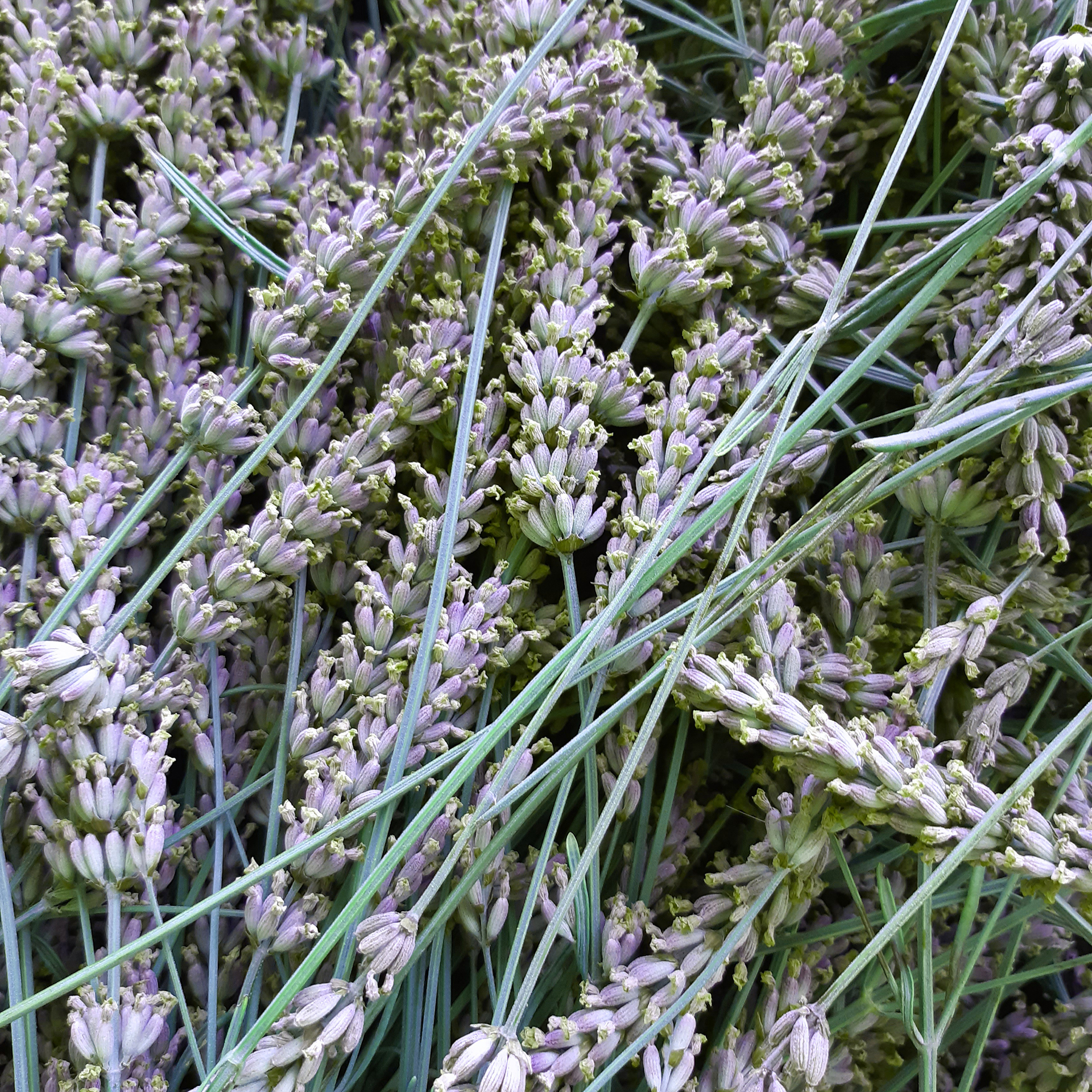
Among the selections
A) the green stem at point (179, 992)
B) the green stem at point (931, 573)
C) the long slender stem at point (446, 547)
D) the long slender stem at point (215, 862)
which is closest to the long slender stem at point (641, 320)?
the long slender stem at point (446, 547)

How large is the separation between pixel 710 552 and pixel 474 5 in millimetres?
549

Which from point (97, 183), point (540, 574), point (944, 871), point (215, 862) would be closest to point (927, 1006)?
point (944, 871)

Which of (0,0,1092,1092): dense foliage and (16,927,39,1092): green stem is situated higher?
(0,0,1092,1092): dense foliage

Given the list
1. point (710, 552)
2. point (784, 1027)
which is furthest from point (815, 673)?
point (784, 1027)

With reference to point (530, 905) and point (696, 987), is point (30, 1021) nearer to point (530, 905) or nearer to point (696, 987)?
point (530, 905)

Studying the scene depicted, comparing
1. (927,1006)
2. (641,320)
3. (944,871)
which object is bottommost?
(927,1006)

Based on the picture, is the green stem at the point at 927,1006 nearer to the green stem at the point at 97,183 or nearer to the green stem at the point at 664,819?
the green stem at the point at 664,819

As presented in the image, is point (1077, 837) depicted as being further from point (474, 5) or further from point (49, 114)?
point (49, 114)

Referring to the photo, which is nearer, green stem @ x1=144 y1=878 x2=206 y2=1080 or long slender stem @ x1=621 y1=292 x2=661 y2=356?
green stem @ x1=144 y1=878 x2=206 y2=1080

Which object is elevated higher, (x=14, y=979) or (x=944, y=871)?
(x=944, y=871)

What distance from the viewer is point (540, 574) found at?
0.77 metres

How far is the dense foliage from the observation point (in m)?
0.65

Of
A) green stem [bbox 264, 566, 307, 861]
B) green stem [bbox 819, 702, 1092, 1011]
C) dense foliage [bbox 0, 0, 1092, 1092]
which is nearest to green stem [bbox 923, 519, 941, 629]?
dense foliage [bbox 0, 0, 1092, 1092]

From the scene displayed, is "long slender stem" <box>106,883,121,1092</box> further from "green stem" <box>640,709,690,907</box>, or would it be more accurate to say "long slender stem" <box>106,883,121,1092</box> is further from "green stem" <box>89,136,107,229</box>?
"green stem" <box>89,136,107,229</box>
